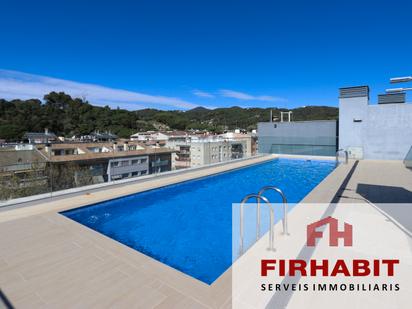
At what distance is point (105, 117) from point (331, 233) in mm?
56525

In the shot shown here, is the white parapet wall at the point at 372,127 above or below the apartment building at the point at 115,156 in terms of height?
above

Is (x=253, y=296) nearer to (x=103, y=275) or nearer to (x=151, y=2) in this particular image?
(x=103, y=275)

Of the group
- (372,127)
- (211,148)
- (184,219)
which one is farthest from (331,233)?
(211,148)

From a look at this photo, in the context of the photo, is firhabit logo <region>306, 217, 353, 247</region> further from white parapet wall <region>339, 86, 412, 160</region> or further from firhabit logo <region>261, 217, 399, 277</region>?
white parapet wall <region>339, 86, 412, 160</region>

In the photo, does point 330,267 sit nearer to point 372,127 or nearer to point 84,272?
point 84,272

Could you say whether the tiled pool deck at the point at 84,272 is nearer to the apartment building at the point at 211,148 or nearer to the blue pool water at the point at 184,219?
the blue pool water at the point at 184,219

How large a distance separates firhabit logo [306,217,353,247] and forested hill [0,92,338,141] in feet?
85.3

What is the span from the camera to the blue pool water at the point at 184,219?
3908 millimetres

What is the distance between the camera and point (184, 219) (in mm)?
5598

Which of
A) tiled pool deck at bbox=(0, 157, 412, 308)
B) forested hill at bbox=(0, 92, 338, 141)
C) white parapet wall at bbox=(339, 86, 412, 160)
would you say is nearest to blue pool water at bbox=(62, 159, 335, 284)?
tiled pool deck at bbox=(0, 157, 412, 308)

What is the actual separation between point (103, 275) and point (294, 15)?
51.4 ft

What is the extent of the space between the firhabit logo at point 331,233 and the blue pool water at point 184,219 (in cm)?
90

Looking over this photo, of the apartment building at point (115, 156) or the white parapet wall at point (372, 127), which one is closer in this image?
the white parapet wall at point (372, 127)

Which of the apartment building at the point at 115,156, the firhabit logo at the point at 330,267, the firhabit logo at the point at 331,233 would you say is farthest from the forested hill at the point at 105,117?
the firhabit logo at the point at 330,267
